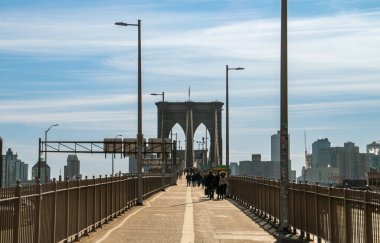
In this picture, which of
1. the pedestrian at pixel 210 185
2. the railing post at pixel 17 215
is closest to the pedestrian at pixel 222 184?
the pedestrian at pixel 210 185

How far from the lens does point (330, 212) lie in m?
14.7

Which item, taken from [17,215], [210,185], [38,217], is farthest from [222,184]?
[17,215]

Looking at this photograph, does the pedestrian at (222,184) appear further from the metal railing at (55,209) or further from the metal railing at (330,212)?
the metal railing at (55,209)

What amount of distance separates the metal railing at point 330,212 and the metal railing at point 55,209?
5303mm

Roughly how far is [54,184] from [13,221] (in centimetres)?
→ 308

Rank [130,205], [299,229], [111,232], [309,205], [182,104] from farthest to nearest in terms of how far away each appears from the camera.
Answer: [182,104] → [130,205] → [111,232] → [299,229] → [309,205]

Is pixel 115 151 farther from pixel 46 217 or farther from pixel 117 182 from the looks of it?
pixel 46 217

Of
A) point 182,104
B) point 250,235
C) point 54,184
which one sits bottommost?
point 250,235

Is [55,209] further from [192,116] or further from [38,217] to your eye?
[192,116]

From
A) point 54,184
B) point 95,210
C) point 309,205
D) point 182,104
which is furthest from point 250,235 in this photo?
point 182,104

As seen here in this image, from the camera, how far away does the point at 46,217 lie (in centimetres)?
1419

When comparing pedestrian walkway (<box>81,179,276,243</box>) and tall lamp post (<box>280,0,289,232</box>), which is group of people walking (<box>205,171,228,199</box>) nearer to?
pedestrian walkway (<box>81,179,276,243</box>)

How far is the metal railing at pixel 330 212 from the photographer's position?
11.7 meters

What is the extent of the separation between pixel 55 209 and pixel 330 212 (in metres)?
5.50
